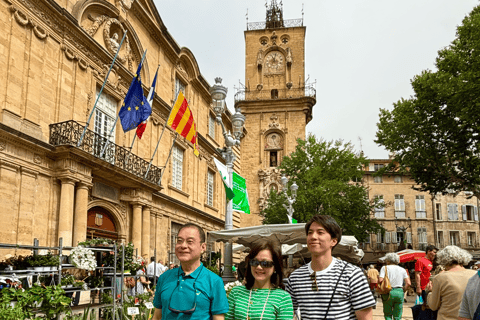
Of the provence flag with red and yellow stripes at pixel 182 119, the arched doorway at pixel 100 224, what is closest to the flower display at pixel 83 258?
the provence flag with red and yellow stripes at pixel 182 119

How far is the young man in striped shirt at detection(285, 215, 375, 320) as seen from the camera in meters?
3.16

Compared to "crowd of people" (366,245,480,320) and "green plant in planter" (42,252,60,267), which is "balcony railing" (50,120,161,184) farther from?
"crowd of people" (366,245,480,320)

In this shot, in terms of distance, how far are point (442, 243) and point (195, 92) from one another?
38479 mm

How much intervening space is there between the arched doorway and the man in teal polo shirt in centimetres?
1377

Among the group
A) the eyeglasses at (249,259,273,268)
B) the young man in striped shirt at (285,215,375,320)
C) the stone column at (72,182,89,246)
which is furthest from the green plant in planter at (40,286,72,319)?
the stone column at (72,182,89,246)

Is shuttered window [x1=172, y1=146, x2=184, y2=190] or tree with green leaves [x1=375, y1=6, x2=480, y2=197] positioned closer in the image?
tree with green leaves [x1=375, y1=6, x2=480, y2=197]

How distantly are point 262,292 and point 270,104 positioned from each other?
129 ft

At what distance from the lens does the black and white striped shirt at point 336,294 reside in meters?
3.16

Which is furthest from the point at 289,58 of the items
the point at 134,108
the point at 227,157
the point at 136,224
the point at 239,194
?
the point at 239,194

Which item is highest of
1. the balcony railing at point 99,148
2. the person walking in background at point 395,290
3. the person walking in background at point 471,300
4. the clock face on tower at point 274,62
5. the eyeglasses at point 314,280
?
the clock face on tower at point 274,62

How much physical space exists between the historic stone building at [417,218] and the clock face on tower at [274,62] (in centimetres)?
1810

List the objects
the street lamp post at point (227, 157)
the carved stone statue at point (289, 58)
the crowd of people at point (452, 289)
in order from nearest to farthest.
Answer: the crowd of people at point (452, 289) → the street lamp post at point (227, 157) → the carved stone statue at point (289, 58)

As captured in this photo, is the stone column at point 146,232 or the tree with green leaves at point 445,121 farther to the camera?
the stone column at point 146,232

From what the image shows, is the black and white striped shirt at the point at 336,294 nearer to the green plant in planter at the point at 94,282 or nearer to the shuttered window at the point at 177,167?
the green plant in planter at the point at 94,282
